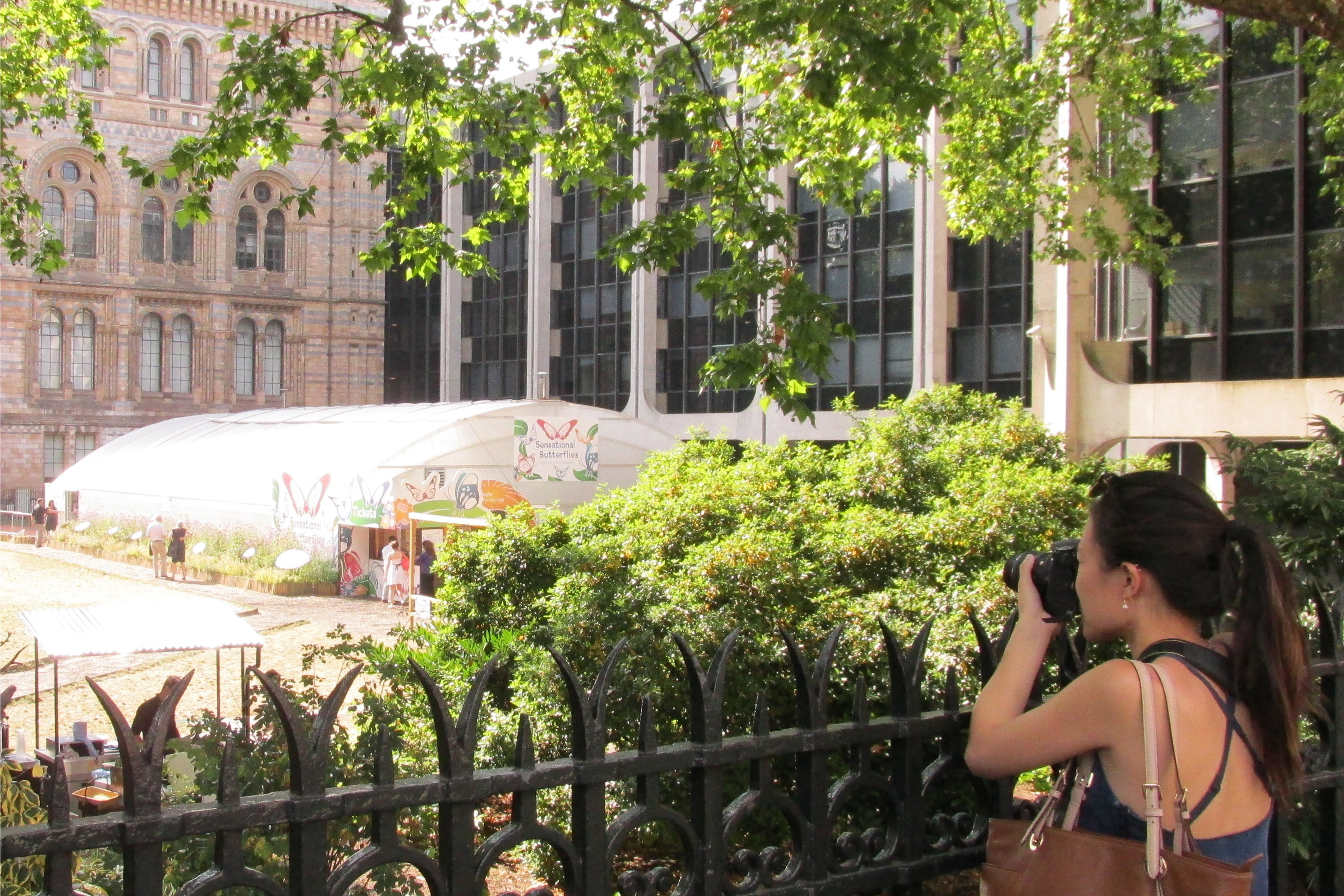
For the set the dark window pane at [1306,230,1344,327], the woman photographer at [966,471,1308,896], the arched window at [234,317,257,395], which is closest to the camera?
the woman photographer at [966,471,1308,896]

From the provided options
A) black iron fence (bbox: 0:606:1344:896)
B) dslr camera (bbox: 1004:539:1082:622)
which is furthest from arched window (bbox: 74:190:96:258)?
dslr camera (bbox: 1004:539:1082:622)

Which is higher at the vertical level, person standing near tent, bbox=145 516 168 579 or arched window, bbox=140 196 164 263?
arched window, bbox=140 196 164 263

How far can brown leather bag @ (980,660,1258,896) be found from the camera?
6.82 ft

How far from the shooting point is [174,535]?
99.6ft

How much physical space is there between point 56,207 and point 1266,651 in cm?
5890

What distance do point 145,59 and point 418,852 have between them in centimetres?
5647

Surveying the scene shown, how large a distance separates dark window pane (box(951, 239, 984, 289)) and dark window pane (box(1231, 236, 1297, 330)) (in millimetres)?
9902

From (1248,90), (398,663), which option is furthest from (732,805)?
(1248,90)

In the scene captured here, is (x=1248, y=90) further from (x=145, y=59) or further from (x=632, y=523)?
(x=145, y=59)

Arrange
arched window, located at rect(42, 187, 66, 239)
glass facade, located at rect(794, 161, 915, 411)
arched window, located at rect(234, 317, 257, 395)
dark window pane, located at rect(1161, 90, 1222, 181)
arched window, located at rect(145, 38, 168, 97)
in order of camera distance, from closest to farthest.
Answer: dark window pane, located at rect(1161, 90, 1222, 181) < glass facade, located at rect(794, 161, 915, 411) < arched window, located at rect(145, 38, 168, 97) < arched window, located at rect(42, 187, 66, 239) < arched window, located at rect(234, 317, 257, 395)

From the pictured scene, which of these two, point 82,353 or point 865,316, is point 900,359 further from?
point 82,353

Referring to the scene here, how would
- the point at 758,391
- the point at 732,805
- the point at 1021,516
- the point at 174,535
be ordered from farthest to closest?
1. the point at 758,391
2. the point at 174,535
3. the point at 1021,516
4. the point at 732,805

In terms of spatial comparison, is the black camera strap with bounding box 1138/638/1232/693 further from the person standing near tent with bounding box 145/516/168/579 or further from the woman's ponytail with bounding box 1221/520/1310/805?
the person standing near tent with bounding box 145/516/168/579

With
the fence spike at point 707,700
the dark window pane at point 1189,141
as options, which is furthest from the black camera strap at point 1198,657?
the dark window pane at point 1189,141
